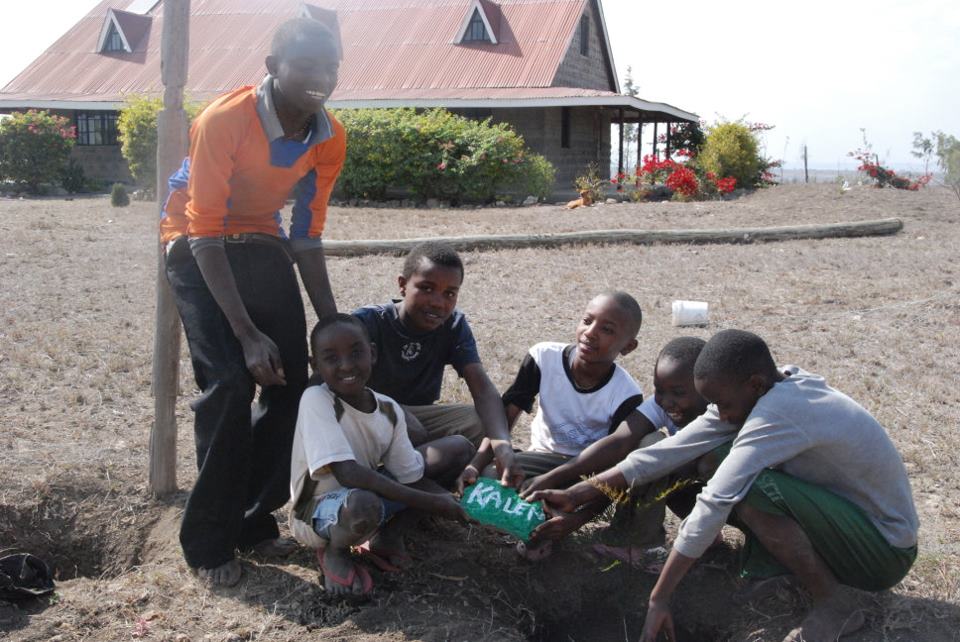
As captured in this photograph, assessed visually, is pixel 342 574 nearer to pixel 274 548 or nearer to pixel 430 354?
pixel 274 548

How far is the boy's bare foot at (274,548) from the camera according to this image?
10.7 feet

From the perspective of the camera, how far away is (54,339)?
6027 millimetres

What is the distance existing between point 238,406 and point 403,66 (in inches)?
802

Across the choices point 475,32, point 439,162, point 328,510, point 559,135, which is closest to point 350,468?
point 328,510

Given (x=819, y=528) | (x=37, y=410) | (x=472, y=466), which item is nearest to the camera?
(x=819, y=528)

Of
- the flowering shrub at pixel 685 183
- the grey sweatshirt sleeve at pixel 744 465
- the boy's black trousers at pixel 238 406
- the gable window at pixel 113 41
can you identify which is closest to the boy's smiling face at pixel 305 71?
the boy's black trousers at pixel 238 406

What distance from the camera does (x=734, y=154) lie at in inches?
679

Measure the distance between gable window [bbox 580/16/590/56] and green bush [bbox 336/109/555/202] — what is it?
643 cm

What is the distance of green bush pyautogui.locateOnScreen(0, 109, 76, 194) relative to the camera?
2117 centimetres

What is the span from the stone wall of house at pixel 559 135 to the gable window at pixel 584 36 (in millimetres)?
1535

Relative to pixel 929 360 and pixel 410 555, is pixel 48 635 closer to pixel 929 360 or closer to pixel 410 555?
pixel 410 555

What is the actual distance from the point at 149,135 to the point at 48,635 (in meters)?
17.9

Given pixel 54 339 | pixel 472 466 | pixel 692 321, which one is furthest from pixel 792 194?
pixel 472 466

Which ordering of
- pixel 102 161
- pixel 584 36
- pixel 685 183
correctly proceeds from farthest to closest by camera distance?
pixel 102 161, pixel 584 36, pixel 685 183
